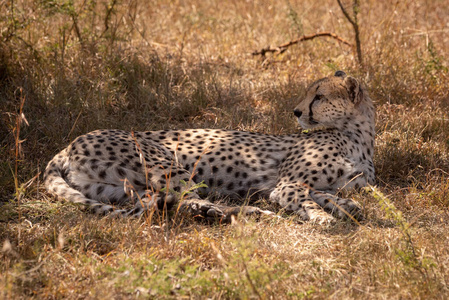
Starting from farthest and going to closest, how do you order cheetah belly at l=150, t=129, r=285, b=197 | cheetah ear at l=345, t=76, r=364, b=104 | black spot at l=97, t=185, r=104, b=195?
cheetah ear at l=345, t=76, r=364, b=104
cheetah belly at l=150, t=129, r=285, b=197
black spot at l=97, t=185, r=104, b=195

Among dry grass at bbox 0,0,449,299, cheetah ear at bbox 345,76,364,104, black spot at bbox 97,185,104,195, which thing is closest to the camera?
dry grass at bbox 0,0,449,299

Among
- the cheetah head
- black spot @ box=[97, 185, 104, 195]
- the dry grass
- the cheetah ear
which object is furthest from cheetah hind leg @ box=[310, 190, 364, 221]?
black spot @ box=[97, 185, 104, 195]

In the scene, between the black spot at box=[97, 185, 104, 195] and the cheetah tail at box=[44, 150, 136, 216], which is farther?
the black spot at box=[97, 185, 104, 195]

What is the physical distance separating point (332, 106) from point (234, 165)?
Result: 0.88 meters

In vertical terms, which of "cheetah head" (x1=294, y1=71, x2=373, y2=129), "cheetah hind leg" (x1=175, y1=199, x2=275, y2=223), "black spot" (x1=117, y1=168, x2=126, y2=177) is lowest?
"cheetah hind leg" (x1=175, y1=199, x2=275, y2=223)

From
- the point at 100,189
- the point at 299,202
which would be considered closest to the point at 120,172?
the point at 100,189

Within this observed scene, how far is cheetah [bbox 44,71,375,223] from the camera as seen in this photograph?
333cm

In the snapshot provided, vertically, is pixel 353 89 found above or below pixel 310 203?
above

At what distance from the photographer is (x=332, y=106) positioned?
13.2ft

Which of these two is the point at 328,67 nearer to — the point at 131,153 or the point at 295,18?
the point at 295,18

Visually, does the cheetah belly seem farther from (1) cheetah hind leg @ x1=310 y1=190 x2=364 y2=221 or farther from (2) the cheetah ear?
(2) the cheetah ear

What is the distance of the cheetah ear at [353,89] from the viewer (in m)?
3.99

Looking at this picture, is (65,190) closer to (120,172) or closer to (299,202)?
(120,172)

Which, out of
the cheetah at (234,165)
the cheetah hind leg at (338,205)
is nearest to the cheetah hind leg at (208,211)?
the cheetah at (234,165)
